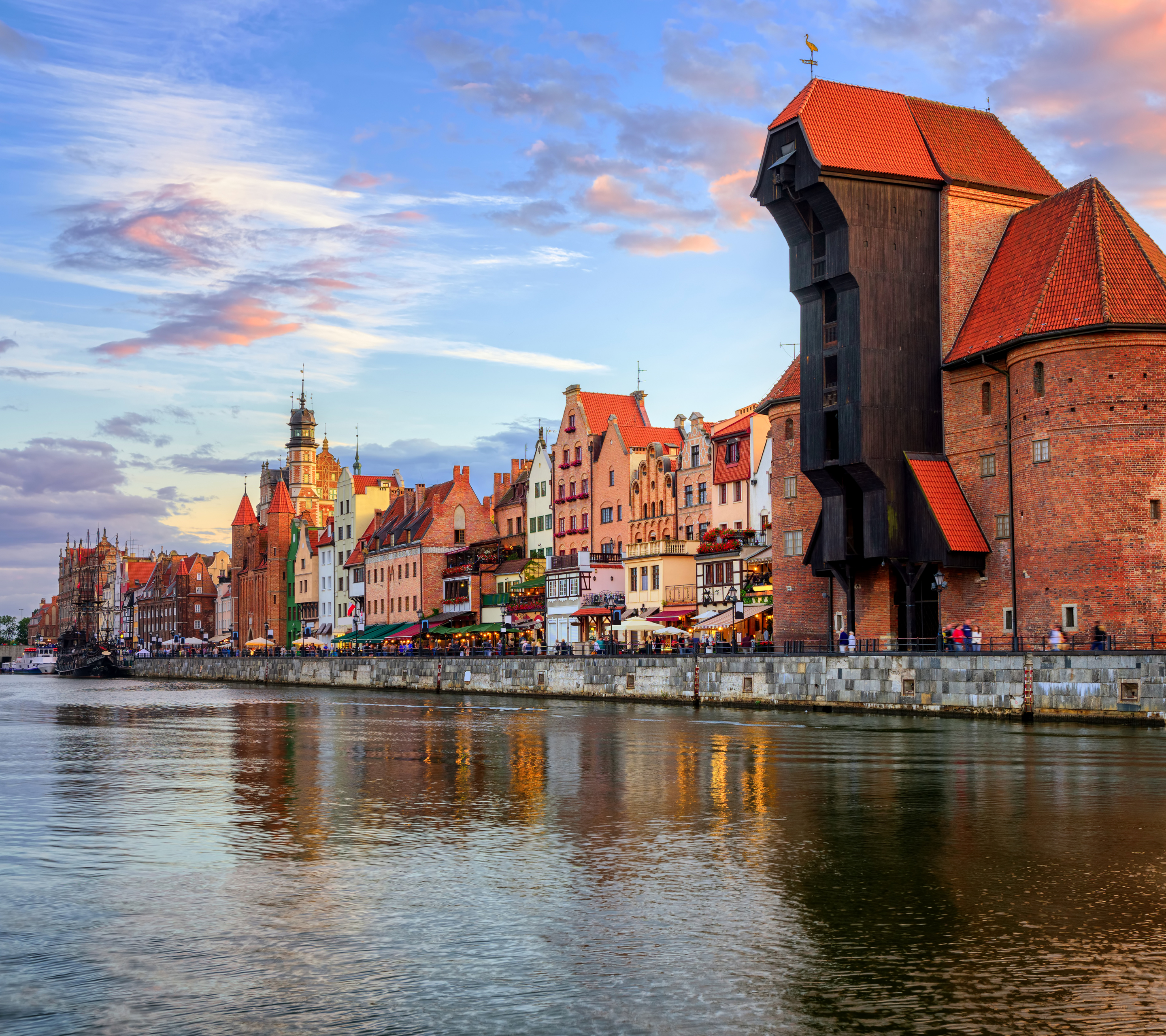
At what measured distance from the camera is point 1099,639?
42094 millimetres

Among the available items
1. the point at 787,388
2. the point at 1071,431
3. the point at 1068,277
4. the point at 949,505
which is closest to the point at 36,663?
the point at 787,388

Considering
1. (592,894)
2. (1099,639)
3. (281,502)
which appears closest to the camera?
(592,894)

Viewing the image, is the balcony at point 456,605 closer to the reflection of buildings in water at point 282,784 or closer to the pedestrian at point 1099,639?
the reflection of buildings in water at point 282,784

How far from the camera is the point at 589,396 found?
296 ft

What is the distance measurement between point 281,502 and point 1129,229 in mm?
118105

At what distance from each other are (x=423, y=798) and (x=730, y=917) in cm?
1168

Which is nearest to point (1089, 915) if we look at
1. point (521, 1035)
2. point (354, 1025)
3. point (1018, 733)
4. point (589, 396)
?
point (521, 1035)

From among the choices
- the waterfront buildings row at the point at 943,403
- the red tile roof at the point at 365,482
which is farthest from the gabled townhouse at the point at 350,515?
the waterfront buildings row at the point at 943,403

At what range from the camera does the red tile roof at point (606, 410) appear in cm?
8875

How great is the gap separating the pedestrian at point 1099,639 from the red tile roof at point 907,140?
65.7 feet

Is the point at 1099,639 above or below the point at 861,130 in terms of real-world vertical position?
below

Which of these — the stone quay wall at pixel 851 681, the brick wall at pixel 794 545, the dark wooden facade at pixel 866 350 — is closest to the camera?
the stone quay wall at pixel 851 681

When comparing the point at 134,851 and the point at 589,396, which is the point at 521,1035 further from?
the point at 589,396

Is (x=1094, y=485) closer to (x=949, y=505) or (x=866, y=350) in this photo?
(x=949, y=505)
